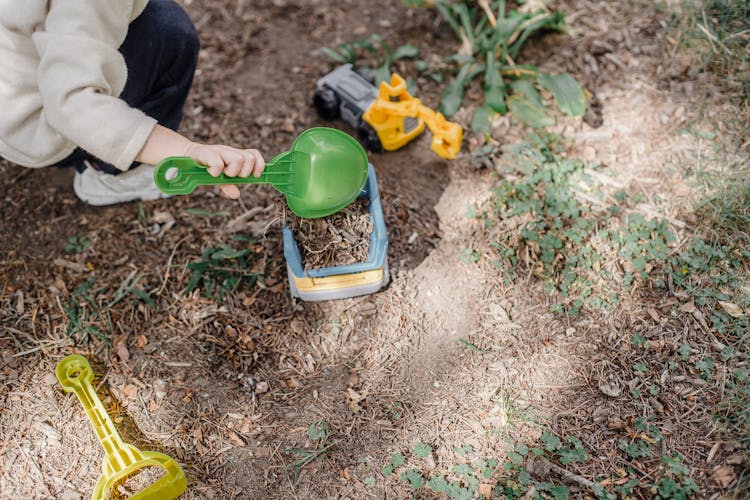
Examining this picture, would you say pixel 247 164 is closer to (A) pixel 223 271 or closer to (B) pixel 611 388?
(A) pixel 223 271

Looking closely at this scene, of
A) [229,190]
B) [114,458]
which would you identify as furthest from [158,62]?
[114,458]

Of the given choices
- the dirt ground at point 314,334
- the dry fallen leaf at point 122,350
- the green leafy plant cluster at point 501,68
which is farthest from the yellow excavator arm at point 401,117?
the dry fallen leaf at point 122,350

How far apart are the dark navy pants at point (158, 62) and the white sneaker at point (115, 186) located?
86mm

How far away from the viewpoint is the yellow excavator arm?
2346 mm

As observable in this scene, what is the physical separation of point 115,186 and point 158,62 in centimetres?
58

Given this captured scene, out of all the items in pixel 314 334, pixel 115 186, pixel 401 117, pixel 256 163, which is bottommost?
pixel 314 334

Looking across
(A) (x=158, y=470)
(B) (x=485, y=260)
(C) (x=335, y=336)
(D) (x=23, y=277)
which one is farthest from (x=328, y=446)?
(D) (x=23, y=277)

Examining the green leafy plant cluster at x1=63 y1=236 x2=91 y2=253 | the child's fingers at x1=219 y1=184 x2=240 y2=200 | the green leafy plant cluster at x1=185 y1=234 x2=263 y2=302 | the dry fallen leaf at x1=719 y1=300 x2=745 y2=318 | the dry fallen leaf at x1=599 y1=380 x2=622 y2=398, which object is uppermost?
the child's fingers at x1=219 y1=184 x2=240 y2=200

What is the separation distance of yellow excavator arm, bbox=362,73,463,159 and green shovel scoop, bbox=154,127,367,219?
1.71 feet

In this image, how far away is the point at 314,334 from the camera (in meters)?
2.16

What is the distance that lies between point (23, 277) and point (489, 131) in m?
1.99

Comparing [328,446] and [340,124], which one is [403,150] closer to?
[340,124]

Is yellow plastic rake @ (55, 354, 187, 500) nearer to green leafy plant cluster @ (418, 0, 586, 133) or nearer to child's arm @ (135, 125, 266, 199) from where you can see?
child's arm @ (135, 125, 266, 199)

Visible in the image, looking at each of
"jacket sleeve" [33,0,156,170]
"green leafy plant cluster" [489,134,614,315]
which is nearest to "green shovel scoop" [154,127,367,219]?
"jacket sleeve" [33,0,156,170]
